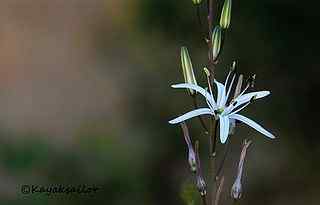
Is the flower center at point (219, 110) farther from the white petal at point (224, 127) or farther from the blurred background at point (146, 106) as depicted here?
the blurred background at point (146, 106)

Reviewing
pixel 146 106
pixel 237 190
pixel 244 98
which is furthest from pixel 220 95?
pixel 146 106

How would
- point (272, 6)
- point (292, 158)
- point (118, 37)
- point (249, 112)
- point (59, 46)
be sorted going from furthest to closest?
point (59, 46)
point (118, 37)
point (292, 158)
point (249, 112)
point (272, 6)

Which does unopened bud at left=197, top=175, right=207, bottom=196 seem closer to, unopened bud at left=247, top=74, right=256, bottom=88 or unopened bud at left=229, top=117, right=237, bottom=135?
unopened bud at left=229, top=117, right=237, bottom=135

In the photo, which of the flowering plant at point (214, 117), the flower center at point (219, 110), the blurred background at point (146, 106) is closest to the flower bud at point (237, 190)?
the flowering plant at point (214, 117)

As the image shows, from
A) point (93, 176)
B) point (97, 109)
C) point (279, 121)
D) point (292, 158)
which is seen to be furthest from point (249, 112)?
point (97, 109)

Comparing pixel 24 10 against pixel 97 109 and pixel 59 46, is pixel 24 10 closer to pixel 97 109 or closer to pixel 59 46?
pixel 59 46
